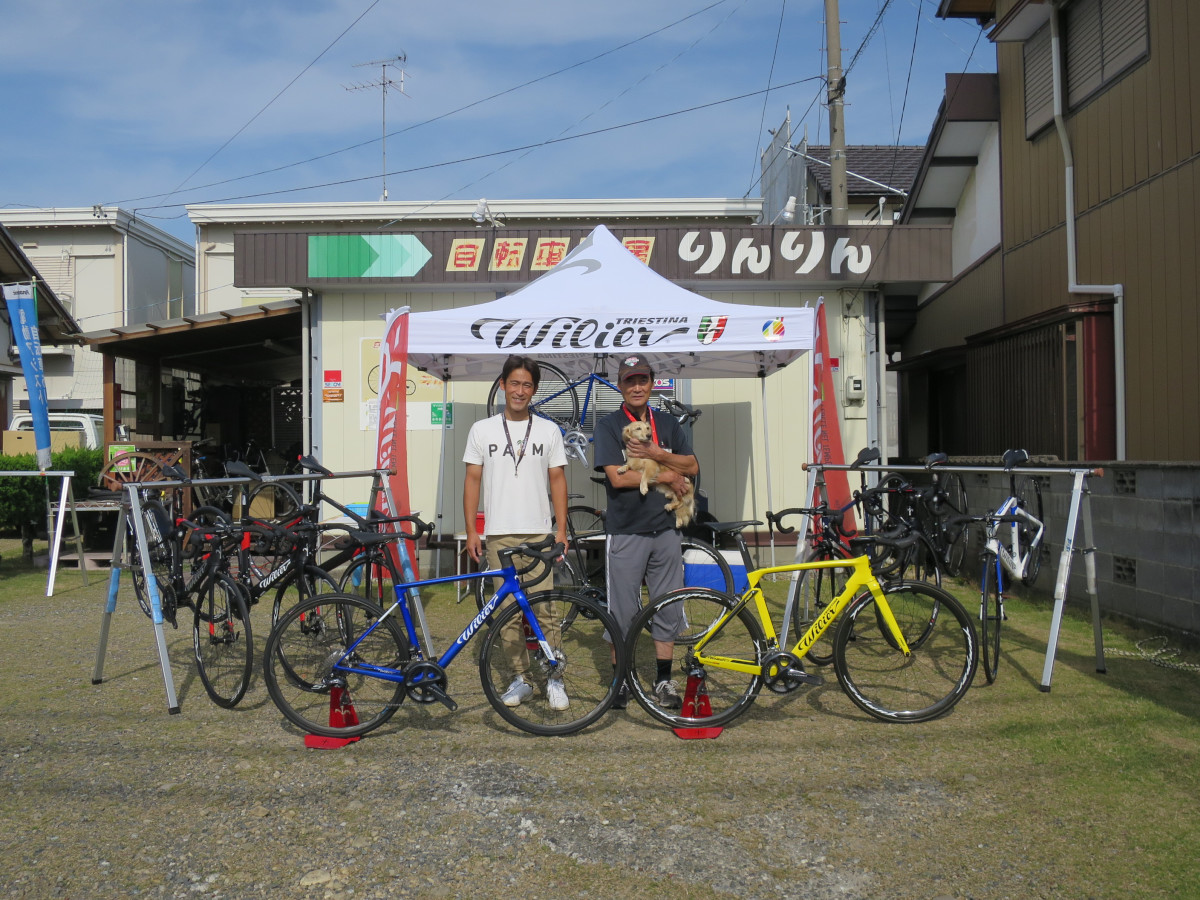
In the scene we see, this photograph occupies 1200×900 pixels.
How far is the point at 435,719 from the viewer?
14.4ft

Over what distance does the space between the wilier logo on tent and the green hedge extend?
6.76 m

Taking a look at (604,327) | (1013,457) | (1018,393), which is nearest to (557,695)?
(1013,457)

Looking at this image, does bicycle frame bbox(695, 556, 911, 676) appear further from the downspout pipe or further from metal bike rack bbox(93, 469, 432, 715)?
the downspout pipe

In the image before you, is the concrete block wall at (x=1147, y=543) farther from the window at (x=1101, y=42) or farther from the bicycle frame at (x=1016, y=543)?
the window at (x=1101, y=42)

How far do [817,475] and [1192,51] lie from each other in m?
5.35

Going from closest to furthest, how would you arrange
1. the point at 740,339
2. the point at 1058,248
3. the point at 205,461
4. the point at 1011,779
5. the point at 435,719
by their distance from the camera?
the point at 1011,779, the point at 435,719, the point at 740,339, the point at 1058,248, the point at 205,461

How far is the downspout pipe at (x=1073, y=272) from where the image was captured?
8.36m

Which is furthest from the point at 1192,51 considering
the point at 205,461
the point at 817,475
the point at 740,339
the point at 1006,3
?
the point at 205,461

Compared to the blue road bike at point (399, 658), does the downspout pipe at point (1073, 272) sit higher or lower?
higher

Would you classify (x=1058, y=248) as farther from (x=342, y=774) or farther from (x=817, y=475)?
(x=342, y=774)

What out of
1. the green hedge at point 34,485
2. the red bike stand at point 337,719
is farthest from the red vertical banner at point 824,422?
the green hedge at point 34,485

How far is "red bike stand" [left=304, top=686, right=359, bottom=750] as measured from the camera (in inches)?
157

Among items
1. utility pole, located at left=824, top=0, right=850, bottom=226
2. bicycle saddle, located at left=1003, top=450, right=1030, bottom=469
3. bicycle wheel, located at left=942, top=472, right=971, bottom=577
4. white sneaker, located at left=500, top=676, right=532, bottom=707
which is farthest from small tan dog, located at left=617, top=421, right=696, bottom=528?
utility pole, located at left=824, top=0, right=850, bottom=226

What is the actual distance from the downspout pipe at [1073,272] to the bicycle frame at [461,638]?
22.8 ft
